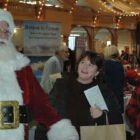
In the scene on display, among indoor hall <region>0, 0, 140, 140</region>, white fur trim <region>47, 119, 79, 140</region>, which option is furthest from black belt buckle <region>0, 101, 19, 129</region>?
indoor hall <region>0, 0, 140, 140</region>

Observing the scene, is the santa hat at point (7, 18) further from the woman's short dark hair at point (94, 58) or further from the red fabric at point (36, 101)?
the woman's short dark hair at point (94, 58)

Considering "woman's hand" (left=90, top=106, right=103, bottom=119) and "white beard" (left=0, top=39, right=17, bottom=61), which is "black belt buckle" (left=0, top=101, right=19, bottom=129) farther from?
"woman's hand" (left=90, top=106, right=103, bottom=119)

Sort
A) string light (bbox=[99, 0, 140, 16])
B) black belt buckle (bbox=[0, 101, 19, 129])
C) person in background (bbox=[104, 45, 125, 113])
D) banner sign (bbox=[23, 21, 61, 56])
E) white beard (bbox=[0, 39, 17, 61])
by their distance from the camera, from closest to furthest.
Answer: black belt buckle (bbox=[0, 101, 19, 129]) → white beard (bbox=[0, 39, 17, 61]) → person in background (bbox=[104, 45, 125, 113]) → banner sign (bbox=[23, 21, 61, 56]) → string light (bbox=[99, 0, 140, 16])

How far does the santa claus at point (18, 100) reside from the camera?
2562 mm

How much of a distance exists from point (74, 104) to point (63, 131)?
0.90 ft

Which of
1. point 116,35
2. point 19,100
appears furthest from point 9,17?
point 116,35

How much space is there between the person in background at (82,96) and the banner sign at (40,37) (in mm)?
3910

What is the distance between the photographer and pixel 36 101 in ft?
8.98

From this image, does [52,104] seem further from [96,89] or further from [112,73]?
[112,73]

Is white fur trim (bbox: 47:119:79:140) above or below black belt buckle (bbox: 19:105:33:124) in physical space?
below

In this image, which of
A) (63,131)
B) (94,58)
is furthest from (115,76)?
(63,131)

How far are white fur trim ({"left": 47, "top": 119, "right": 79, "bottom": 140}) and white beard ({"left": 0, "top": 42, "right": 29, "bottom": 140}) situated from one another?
25 cm

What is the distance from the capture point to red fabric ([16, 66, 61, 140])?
107 inches

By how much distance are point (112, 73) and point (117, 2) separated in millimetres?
9332
